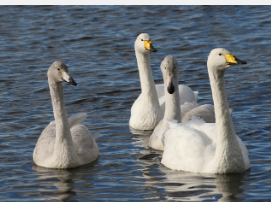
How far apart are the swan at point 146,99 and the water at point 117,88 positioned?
0.34 meters

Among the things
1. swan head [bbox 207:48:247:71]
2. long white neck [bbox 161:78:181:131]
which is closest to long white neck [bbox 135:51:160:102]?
long white neck [bbox 161:78:181:131]

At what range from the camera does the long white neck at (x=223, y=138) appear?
8.32 metres

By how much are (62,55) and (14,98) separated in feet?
16.5

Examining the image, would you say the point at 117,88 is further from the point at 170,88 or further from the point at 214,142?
the point at 214,142

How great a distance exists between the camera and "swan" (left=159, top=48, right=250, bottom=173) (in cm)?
819

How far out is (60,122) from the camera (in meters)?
9.41

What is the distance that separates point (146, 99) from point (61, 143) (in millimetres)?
3073

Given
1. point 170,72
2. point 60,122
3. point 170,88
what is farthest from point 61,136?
point 170,72

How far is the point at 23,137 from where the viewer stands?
11031mm

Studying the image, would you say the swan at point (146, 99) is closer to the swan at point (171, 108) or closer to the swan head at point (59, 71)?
the swan at point (171, 108)

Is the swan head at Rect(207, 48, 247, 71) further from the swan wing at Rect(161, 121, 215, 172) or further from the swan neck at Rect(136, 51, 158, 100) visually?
the swan neck at Rect(136, 51, 158, 100)

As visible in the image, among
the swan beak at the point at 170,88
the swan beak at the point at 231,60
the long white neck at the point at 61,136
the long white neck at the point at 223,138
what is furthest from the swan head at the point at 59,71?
the swan beak at the point at 231,60

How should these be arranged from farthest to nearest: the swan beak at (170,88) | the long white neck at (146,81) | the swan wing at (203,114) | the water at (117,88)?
the long white neck at (146,81) → the swan wing at (203,114) → the swan beak at (170,88) → the water at (117,88)

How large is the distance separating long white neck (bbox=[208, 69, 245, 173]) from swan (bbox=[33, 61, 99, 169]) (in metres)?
2.33
